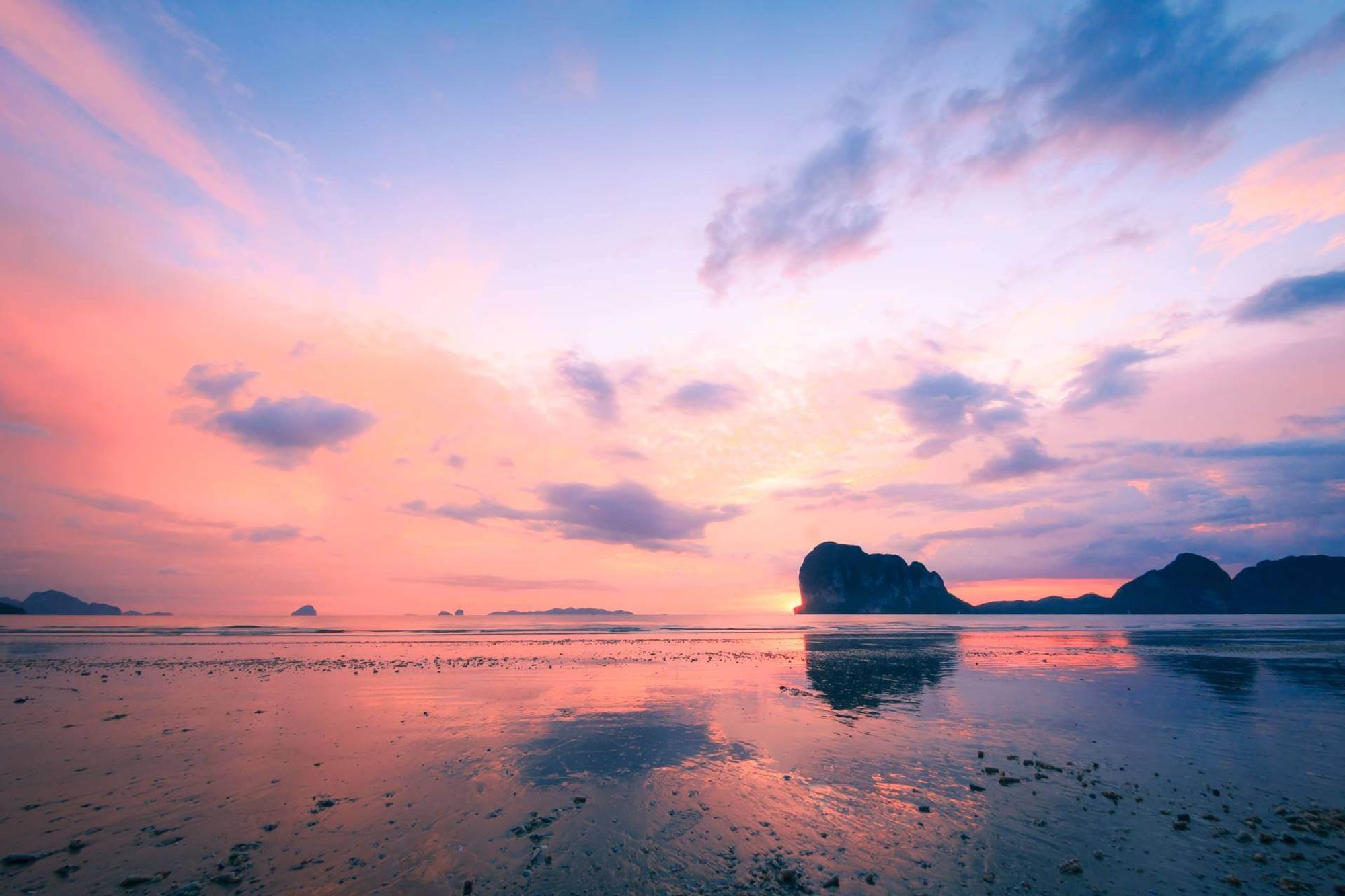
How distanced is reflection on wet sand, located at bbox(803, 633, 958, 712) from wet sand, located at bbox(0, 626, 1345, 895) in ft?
2.26

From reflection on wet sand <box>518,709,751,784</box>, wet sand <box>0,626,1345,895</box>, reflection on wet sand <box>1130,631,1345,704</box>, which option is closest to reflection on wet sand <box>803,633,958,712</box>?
wet sand <box>0,626,1345,895</box>

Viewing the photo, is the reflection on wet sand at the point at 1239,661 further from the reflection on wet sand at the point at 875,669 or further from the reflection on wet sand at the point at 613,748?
the reflection on wet sand at the point at 613,748

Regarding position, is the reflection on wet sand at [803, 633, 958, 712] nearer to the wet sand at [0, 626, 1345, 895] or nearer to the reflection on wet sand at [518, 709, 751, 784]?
the wet sand at [0, 626, 1345, 895]

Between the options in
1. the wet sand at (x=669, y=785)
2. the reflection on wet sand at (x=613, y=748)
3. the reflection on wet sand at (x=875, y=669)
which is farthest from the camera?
the reflection on wet sand at (x=875, y=669)

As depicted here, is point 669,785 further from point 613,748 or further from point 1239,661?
point 1239,661

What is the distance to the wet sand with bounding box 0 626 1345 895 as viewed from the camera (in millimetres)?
11195

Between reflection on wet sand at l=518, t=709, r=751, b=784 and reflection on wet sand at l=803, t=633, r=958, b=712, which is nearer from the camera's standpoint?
reflection on wet sand at l=518, t=709, r=751, b=784

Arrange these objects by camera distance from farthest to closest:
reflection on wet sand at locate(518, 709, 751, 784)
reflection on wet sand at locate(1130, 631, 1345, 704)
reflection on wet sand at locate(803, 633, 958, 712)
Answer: reflection on wet sand at locate(1130, 631, 1345, 704) < reflection on wet sand at locate(803, 633, 958, 712) < reflection on wet sand at locate(518, 709, 751, 784)

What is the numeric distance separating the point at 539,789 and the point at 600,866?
5.72 m

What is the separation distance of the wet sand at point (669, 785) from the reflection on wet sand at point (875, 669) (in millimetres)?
688

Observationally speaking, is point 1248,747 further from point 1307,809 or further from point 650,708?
point 650,708

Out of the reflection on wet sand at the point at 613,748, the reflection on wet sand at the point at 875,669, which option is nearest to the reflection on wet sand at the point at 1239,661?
the reflection on wet sand at the point at 875,669

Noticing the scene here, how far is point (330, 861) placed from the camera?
38.3 ft

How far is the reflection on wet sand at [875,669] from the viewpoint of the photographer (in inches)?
1236
